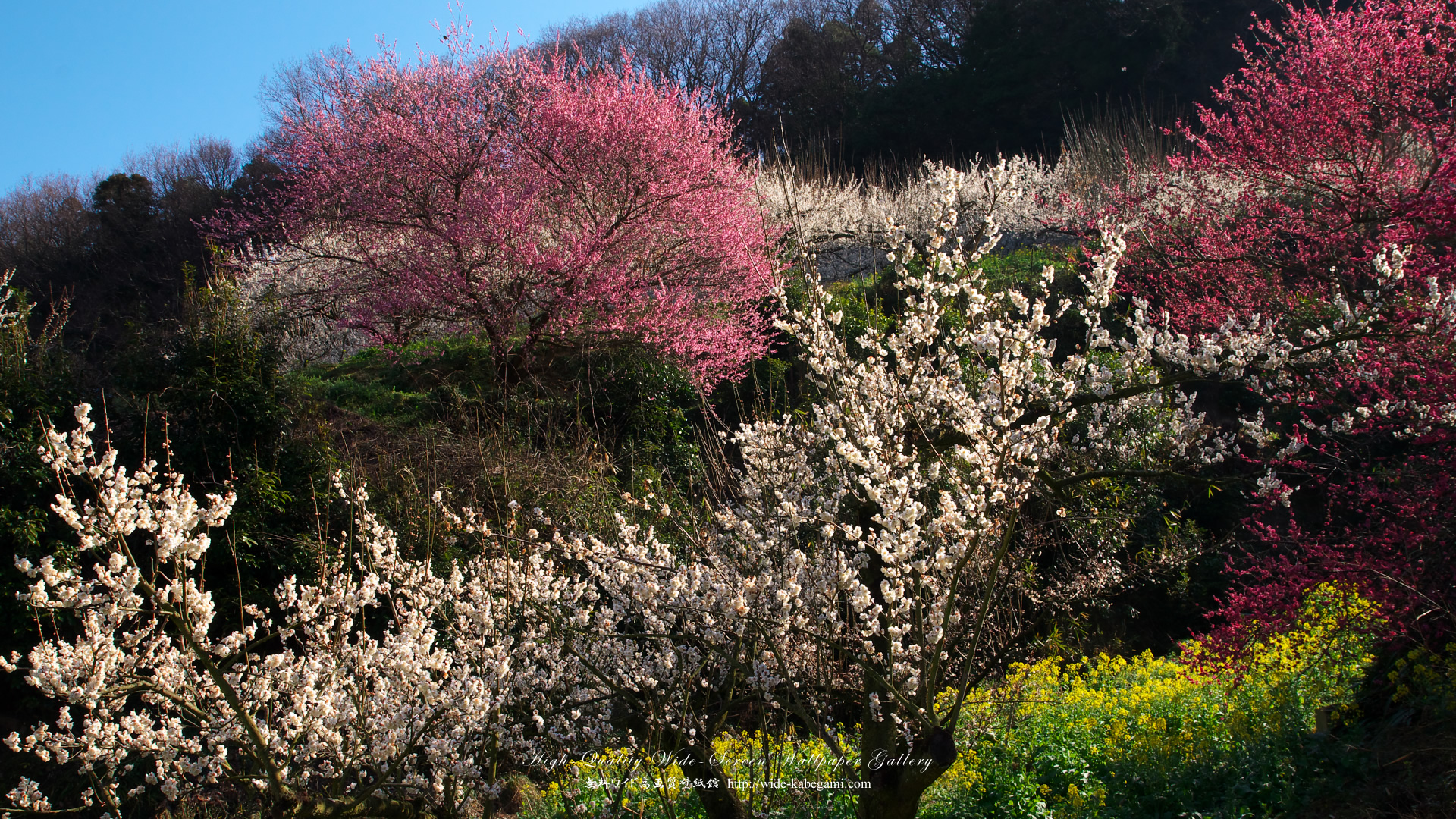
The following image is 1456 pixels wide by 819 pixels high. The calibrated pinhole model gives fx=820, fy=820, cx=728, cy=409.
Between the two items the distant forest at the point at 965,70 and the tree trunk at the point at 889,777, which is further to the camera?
the distant forest at the point at 965,70

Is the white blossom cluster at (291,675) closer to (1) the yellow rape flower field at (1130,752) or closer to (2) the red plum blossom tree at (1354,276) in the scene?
(1) the yellow rape flower field at (1130,752)

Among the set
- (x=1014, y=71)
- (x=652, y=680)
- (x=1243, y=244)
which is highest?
(x=1014, y=71)

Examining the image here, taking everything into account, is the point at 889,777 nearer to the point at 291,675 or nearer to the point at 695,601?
the point at 695,601

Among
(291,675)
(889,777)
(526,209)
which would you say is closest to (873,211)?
(526,209)

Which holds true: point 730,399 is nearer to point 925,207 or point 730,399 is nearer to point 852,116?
point 925,207

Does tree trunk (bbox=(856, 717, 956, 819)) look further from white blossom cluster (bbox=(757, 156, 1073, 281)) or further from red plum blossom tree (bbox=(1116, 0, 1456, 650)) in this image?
white blossom cluster (bbox=(757, 156, 1073, 281))

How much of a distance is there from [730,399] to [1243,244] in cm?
520

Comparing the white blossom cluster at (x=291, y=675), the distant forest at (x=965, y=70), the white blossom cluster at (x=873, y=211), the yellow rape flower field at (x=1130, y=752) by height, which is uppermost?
the distant forest at (x=965, y=70)

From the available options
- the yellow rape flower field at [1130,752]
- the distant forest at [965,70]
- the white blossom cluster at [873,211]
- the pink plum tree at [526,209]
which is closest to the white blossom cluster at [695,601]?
the yellow rape flower field at [1130,752]

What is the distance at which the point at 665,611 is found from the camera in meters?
3.03

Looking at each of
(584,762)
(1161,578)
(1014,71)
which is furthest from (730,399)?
(1014,71)

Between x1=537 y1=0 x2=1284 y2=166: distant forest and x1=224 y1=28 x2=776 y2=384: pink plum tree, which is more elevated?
x1=537 y1=0 x2=1284 y2=166: distant forest

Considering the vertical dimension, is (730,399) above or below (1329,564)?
above

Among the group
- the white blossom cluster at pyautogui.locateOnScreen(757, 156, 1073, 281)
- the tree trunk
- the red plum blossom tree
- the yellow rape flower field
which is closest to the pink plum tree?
the white blossom cluster at pyautogui.locateOnScreen(757, 156, 1073, 281)
